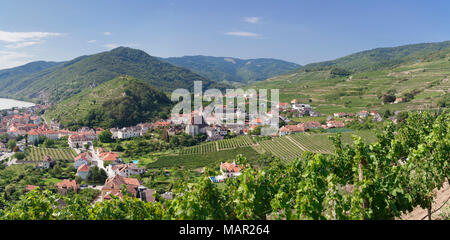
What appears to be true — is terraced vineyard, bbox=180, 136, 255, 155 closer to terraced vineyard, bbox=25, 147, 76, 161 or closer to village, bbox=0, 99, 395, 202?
village, bbox=0, 99, 395, 202

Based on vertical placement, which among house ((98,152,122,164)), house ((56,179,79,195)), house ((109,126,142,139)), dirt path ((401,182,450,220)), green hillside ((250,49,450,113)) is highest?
Answer: green hillside ((250,49,450,113))

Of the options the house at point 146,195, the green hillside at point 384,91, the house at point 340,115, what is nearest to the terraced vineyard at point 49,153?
the house at point 146,195

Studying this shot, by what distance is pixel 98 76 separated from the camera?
108000 millimetres

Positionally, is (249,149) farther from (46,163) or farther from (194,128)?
(46,163)

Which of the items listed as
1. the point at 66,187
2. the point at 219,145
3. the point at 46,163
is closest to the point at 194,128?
the point at 219,145

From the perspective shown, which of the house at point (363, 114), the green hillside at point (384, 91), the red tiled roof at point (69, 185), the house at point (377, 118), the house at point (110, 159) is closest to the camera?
the red tiled roof at point (69, 185)

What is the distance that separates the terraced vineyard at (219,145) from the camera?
39350 mm

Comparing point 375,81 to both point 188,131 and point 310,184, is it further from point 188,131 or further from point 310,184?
point 310,184

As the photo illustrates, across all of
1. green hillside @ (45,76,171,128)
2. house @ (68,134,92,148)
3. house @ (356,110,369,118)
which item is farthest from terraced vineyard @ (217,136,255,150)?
green hillside @ (45,76,171,128)

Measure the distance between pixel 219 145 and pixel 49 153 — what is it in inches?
950

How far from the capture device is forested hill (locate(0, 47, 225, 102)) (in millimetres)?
103875

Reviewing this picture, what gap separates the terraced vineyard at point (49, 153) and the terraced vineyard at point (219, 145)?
51.9 feet

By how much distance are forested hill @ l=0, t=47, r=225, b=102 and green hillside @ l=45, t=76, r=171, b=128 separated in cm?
2973

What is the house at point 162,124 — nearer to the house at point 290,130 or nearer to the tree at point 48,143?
the tree at point 48,143
